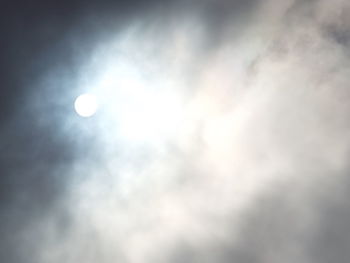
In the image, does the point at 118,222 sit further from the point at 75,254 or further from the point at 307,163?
the point at 307,163

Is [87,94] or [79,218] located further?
[79,218]

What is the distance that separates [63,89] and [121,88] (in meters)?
4.39

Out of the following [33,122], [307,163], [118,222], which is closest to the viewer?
[33,122]

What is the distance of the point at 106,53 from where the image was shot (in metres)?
24.1

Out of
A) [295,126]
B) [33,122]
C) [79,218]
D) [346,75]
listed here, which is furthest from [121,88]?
[346,75]

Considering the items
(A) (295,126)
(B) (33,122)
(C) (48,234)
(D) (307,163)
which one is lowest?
(D) (307,163)

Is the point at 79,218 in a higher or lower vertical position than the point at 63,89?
lower

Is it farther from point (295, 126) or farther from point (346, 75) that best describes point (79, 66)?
point (346, 75)

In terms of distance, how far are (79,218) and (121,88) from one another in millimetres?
12411

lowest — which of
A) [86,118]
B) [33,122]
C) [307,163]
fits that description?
[307,163]

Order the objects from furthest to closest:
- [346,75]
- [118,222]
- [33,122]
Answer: [118,222] → [33,122] → [346,75]

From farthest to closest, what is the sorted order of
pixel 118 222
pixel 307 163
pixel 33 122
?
pixel 118 222
pixel 307 163
pixel 33 122

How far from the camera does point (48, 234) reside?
2984 cm

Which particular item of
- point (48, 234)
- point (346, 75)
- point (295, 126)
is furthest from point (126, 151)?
point (346, 75)
